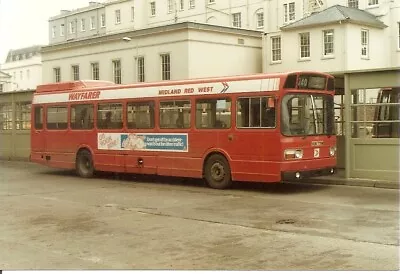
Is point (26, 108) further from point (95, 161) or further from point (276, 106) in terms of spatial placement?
point (276, 106)

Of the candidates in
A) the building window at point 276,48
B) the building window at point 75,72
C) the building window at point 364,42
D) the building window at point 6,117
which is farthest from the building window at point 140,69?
the building window at point 364,42

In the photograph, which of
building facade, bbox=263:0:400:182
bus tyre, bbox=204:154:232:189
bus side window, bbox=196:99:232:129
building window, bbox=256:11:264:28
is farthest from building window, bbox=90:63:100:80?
bus tyre, bbox=204:154:232:189

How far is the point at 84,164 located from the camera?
63.8 feet

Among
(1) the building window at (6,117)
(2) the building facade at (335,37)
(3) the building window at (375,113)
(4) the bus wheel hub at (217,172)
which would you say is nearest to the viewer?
(4) the bus wheel hub at (217,172)

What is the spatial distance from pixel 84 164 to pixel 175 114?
4450mm

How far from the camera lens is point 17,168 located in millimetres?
23297

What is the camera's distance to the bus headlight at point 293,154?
14258 millimetres

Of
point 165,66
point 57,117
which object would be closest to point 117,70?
point 165,66

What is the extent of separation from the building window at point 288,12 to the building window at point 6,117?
29778 millimetres

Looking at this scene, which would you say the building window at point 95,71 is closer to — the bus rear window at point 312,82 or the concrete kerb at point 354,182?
the concrete kerb at point 354,182

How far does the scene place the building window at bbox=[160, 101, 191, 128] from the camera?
1622 cm

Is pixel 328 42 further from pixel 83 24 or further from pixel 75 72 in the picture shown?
pixel 75 72

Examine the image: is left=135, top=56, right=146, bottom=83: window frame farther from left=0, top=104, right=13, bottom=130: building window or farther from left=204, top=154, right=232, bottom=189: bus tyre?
left=204, top=154, right=232, bottom=189: bus tyre

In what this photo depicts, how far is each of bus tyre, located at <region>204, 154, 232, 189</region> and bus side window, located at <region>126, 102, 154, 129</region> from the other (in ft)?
7.38
